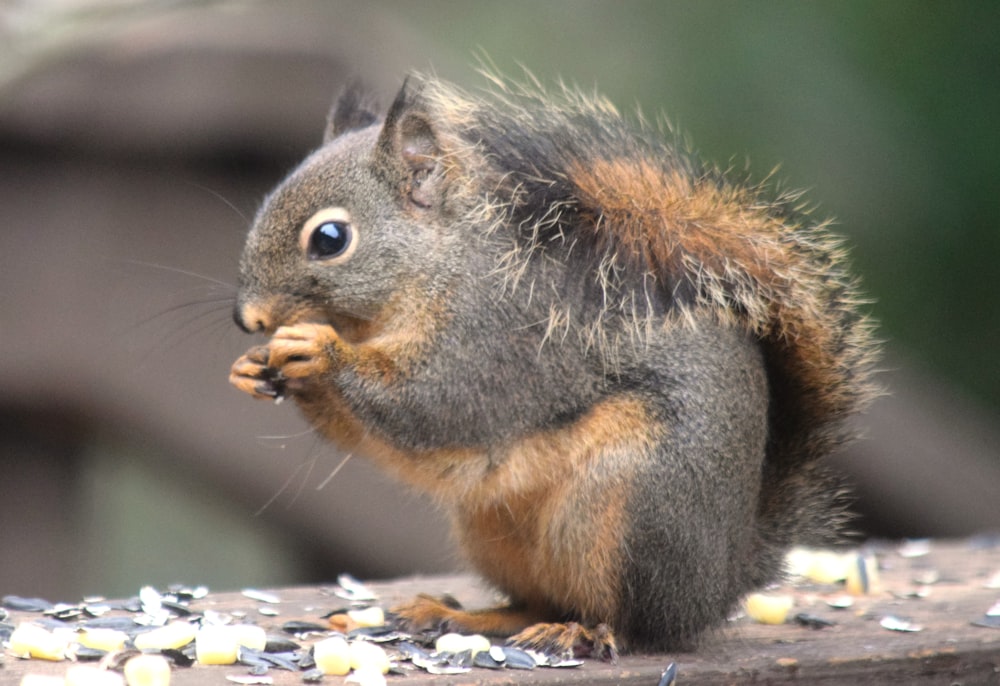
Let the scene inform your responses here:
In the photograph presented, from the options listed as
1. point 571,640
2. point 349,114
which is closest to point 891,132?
point 349,114

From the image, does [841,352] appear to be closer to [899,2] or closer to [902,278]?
[902,278]

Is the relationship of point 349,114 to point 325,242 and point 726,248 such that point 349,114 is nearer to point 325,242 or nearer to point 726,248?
point 325,242

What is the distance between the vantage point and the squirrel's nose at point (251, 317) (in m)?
2.07

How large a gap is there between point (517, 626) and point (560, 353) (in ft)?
1.51

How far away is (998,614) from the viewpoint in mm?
2336

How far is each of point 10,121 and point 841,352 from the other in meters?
1.98

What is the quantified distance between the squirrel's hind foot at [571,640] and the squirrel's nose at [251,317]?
589 mm

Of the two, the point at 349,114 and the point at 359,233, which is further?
the point at 349,114

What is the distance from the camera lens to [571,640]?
203 centimetres

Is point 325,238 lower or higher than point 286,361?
higher

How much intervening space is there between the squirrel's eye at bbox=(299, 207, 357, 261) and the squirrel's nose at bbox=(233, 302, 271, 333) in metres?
0.11

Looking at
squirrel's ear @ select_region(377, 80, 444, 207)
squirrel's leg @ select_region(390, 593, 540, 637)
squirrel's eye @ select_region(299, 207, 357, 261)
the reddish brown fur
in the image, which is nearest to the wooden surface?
squirrel's leg @ select_region(390, 593, 540, 637)

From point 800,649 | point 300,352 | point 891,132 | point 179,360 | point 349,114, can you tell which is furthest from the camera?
point 891,132

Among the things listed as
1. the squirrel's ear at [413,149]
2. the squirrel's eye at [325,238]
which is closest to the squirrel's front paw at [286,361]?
the squirrel's eye at [325,238]
